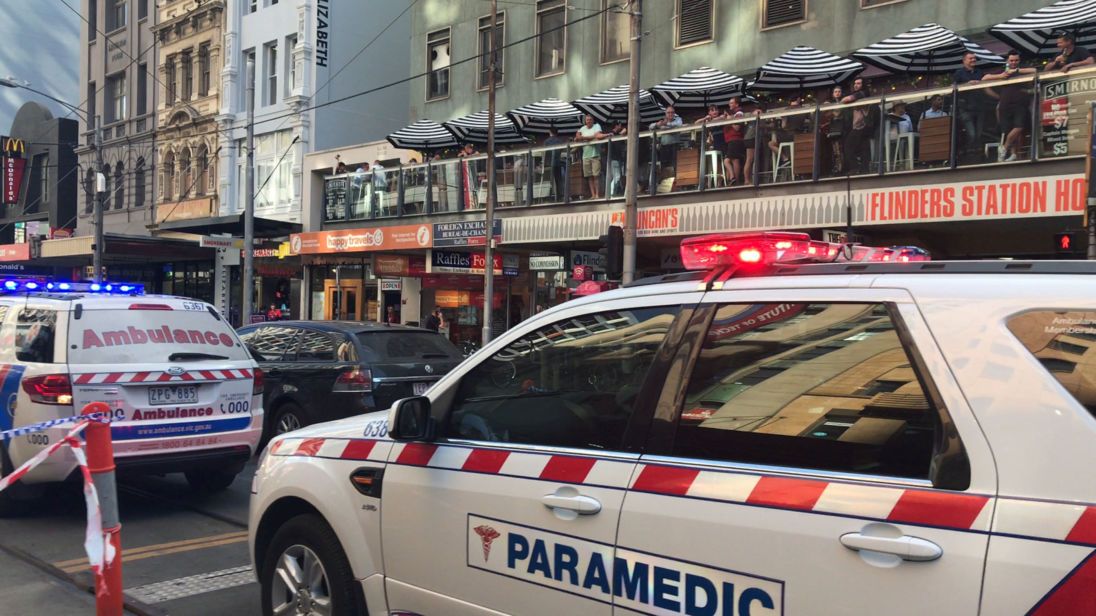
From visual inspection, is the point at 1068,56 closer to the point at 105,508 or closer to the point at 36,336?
the point at 36,336

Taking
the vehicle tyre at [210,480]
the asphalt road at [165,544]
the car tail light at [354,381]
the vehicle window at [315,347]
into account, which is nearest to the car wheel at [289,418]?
the vehicle window at [315,347]

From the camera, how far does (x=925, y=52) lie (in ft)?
52.0

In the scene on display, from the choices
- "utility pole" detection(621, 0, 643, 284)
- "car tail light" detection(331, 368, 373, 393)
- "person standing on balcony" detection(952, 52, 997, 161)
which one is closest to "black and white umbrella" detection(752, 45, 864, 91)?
"person standing on balcony" detection(952, 52, 997, 161)

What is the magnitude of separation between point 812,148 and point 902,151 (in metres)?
1.67

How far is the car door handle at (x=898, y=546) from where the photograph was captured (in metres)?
2.23

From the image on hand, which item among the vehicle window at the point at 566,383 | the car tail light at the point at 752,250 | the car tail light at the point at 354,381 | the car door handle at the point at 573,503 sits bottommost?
the car tail light at the point at 354,381

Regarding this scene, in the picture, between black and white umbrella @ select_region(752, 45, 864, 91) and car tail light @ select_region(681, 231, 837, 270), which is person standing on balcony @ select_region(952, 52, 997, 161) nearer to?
black and white umbrella @ select_region(752, 45, 864, 91)

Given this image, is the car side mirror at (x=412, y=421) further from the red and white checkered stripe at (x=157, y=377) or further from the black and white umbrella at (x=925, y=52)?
the black and white umbrella at (x=925, y=52)

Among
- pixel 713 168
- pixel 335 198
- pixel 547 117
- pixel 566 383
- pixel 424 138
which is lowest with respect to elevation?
pixel 566 383

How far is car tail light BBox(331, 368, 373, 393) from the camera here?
926cm

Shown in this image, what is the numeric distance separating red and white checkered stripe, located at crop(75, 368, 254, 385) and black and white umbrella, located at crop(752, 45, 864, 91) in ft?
42.8

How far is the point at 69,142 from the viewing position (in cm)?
4631

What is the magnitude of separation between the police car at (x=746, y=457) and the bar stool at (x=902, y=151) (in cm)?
1260

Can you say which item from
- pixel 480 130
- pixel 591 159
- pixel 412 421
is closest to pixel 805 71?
pixel 591 159
